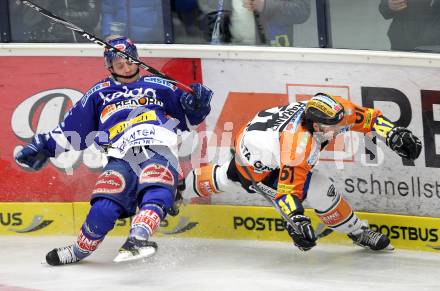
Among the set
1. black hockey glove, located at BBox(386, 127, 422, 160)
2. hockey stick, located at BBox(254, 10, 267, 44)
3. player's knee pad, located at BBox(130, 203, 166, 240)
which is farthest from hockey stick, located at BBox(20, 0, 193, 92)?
black hockey glove, located at BBox(386, 127, 422, 160)

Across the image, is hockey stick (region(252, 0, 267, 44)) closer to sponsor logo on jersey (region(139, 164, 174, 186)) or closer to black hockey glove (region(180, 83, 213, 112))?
black hockey glove (region(180, 83, 213, 112))

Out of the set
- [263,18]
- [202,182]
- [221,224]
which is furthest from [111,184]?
[263,18]

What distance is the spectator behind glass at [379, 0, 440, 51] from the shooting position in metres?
7.24

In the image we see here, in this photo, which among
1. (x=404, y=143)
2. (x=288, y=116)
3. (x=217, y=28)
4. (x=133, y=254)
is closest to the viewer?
(x=133, y=254)

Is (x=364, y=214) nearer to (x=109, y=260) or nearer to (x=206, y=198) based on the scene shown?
(x=206, y=198)

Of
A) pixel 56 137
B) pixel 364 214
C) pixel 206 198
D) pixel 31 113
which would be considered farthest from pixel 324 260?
pixel 31 113

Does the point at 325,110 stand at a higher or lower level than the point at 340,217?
higher

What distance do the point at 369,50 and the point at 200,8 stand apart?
3.93ft

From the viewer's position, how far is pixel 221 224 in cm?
784

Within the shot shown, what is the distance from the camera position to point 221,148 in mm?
7895

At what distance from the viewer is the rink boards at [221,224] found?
24.1 ft

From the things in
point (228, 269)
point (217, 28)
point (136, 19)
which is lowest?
point (228, 269)

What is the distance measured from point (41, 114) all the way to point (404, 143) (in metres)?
2.66

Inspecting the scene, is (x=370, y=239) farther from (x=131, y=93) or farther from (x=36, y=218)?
(x=36, y=218)
